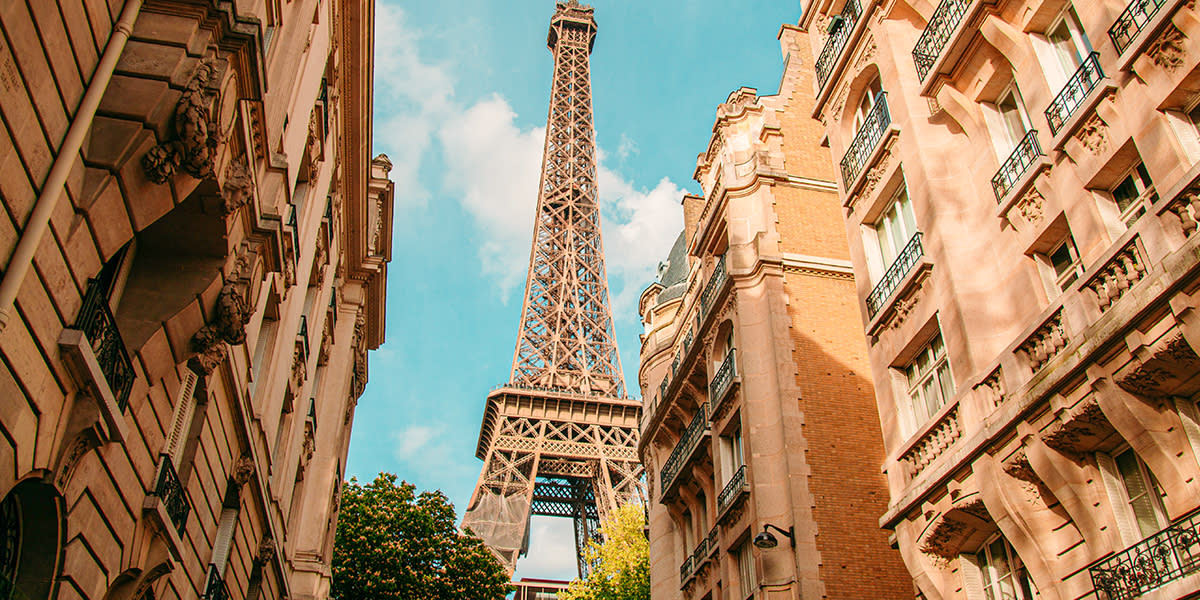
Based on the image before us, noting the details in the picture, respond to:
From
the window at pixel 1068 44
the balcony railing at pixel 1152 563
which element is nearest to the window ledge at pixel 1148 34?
the window at pixel 1068 44

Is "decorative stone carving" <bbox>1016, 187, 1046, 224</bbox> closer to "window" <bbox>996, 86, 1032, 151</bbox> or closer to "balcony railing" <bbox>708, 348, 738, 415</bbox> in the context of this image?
"window" <bbox>996, 86, 1032, 151</bbox>

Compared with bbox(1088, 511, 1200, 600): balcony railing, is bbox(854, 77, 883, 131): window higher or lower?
higher

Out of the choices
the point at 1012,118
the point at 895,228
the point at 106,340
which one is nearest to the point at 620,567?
the point at 895,228

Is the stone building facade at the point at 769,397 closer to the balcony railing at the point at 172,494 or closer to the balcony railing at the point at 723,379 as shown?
the balcony railing at the point at 723,379

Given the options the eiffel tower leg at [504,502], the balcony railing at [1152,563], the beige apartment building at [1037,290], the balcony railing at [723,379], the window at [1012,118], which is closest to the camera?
the balcony railing at [1152,563]

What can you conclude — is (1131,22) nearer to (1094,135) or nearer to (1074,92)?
(1074,92)

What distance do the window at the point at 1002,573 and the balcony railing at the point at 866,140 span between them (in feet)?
25.3

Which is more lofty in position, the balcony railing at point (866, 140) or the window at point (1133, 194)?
the balcony railing at point (866, 140)

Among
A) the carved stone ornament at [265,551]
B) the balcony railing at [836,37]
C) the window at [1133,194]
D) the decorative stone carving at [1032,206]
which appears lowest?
the carved stone ornament at [265,551]

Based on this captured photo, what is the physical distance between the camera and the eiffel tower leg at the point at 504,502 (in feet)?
229

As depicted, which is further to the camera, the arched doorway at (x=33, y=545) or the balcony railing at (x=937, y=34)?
the balcony railing at (x=937, y=34)

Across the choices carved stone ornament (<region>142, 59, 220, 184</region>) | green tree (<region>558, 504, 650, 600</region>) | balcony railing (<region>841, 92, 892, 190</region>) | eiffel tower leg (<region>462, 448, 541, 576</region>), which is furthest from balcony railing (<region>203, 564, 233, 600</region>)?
eiffel tower leg (<region>462, 448, 541, 576</region>)

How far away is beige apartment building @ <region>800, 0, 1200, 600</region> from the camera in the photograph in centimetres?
926

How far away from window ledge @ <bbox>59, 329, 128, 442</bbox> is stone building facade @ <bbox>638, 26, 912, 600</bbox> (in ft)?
43.8
